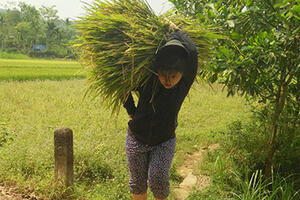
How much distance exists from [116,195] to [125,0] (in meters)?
1.88

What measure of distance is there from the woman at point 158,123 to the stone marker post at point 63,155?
978mm

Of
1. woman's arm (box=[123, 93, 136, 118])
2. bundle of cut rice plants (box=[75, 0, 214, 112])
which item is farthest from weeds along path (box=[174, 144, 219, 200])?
bundle of cut rice plants (box=[75, 0, 214, 112])

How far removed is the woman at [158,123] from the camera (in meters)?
1.70

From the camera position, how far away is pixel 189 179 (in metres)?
3.18

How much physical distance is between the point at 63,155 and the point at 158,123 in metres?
1.32

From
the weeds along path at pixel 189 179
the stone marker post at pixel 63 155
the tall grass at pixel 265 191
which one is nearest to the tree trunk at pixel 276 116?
the tall grass at pixel 265 191

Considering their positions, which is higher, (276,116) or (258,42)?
(258,42)

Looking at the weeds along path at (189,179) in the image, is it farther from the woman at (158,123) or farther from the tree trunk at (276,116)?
the woman at (158,123)

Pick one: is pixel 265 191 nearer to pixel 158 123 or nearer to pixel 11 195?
pixel 158 123

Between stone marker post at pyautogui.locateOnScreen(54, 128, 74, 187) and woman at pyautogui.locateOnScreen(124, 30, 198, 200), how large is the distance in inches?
38.5

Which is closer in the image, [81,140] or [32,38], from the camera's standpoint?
[81,140]

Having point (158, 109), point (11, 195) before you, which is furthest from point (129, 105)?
point (11, 195)

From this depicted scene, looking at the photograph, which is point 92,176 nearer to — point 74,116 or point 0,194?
→ point 0,194

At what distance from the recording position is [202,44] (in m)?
1.89
